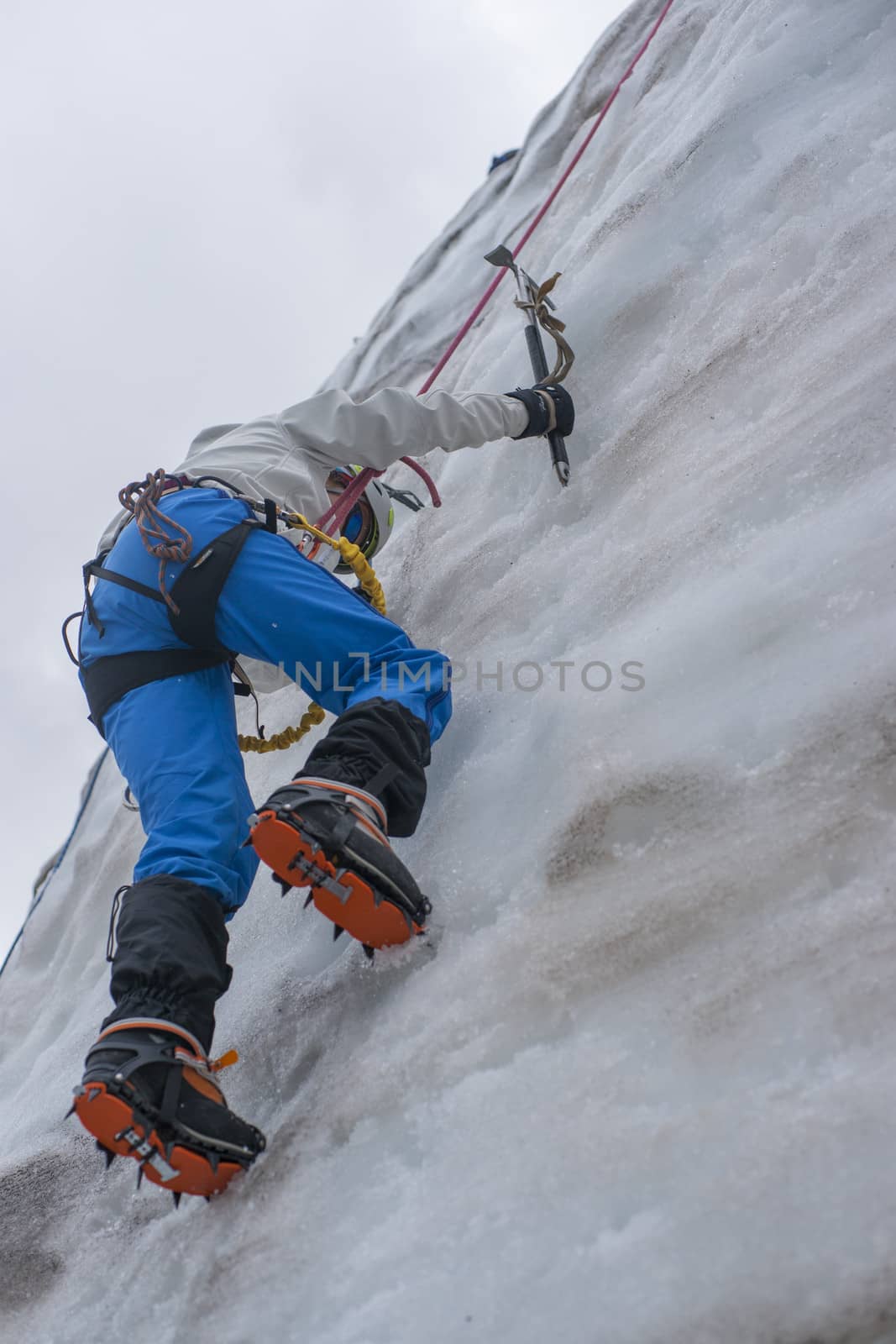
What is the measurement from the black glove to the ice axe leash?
0.08ft

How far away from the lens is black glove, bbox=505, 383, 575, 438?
270 cm

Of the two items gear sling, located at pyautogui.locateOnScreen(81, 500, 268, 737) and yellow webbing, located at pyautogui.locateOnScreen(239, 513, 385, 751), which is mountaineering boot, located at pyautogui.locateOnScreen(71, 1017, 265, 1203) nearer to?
gear sling, located at pyautogui.locateOnScreen(81, 500, 268, 737)

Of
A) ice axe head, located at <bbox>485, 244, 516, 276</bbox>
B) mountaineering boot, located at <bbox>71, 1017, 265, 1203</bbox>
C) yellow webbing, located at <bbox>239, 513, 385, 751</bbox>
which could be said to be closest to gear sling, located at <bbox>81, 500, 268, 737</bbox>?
yellow webbing, located at <bbox>239, 513, 385, 751</bbox>

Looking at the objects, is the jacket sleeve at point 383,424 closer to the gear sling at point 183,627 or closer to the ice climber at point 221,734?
the ice climber at point 221,734

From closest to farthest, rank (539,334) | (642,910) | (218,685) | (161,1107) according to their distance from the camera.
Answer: (161,1107) → (642,910) → (218,685) → (539,334)

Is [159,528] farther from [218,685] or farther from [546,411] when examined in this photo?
[546,411]

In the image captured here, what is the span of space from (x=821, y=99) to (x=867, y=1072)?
2.49 m

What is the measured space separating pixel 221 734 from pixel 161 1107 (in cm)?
72

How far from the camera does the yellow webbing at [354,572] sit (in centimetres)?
229

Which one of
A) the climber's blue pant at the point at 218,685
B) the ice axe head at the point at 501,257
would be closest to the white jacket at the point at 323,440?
the climber's blue pant at the point at 218,685

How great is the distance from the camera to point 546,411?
8.91 ft

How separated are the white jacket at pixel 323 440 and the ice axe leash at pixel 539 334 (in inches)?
8.0

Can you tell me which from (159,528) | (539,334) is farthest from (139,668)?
(539,334)

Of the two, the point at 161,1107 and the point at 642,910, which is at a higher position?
the point at 161,1107
